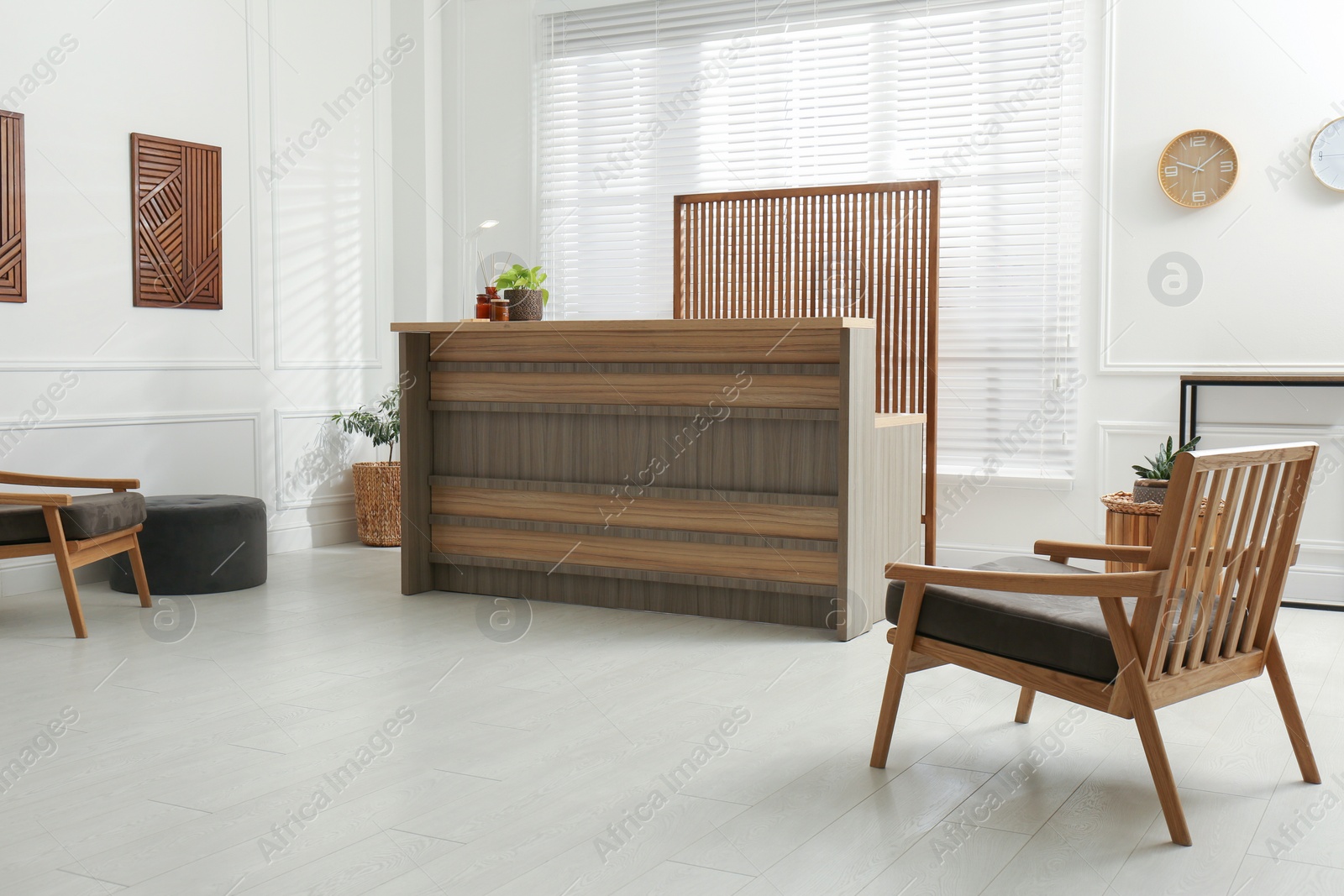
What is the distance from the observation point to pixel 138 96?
5.33m

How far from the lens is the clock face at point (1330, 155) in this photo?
488 centimetres

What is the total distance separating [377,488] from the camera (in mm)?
6324

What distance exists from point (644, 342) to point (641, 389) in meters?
0.18

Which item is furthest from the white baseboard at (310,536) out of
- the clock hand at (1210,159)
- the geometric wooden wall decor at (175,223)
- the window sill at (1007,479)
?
the clock hand at (1210,159)

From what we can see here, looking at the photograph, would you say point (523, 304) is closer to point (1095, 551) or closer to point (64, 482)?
point (64, 482)

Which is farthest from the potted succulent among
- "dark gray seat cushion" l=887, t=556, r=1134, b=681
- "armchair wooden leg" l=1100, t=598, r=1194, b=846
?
"armchair wooden leg" l=1100, t=598, r=1194, b=846

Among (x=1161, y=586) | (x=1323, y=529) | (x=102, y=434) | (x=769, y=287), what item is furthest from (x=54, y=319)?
(x=1323, y=529)

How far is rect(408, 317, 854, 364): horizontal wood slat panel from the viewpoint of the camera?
13.6 ft

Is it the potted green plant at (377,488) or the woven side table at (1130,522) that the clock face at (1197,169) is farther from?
the potted green plant at (377,488)

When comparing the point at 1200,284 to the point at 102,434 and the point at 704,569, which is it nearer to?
the point at 704,569

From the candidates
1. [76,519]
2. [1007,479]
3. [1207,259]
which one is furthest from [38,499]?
[1207,259]

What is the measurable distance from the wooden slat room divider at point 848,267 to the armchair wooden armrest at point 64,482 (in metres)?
2.72

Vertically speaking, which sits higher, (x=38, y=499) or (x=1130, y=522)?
(x=38, y=499)

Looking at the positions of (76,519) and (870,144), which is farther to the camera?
(870,144)
